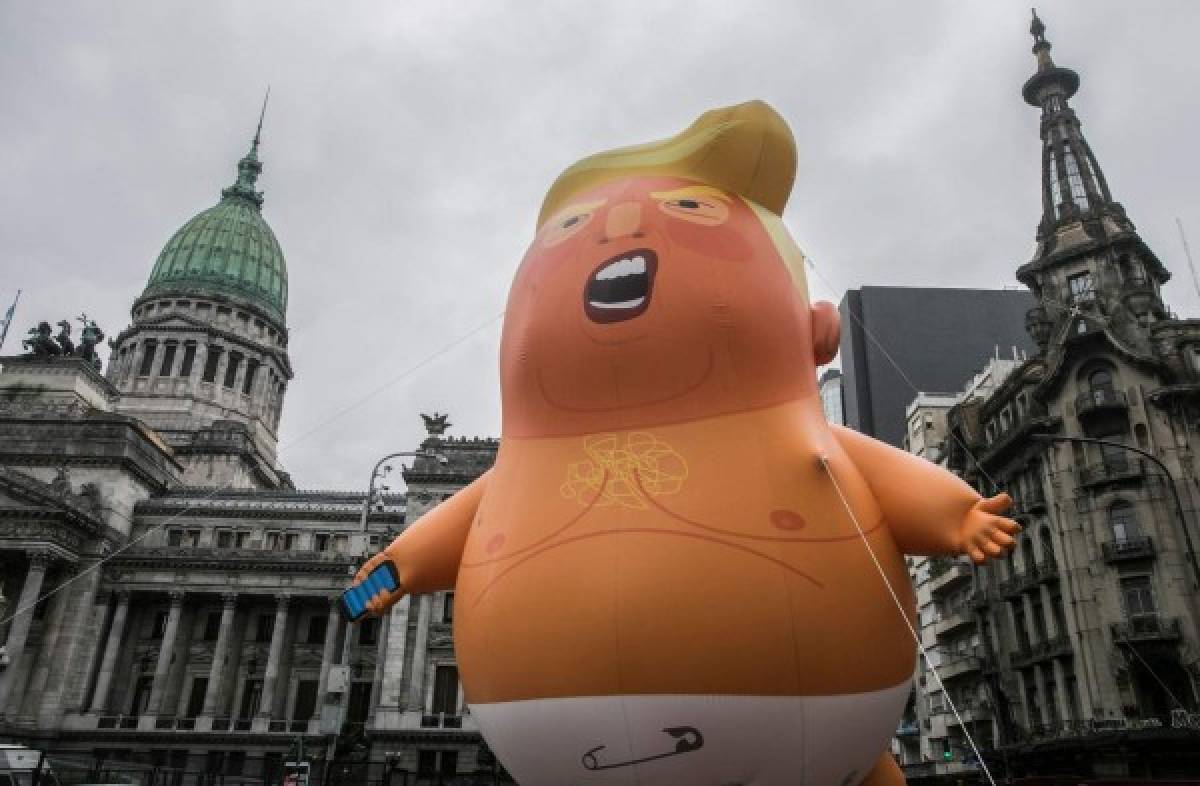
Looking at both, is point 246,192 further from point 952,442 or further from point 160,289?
point 952,442

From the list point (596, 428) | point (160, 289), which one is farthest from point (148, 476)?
point (596, 428)

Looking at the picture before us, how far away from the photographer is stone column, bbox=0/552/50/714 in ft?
143

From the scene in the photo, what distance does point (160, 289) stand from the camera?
253 ft

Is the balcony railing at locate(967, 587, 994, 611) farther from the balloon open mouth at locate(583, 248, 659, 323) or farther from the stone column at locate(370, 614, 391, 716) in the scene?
the balloon open mouth at locate(583, 248, 659, 323)

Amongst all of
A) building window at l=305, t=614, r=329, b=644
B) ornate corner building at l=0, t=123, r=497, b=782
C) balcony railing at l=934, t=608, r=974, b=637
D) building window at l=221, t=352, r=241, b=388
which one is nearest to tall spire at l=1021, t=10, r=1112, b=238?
balcony railing at l=934, t=608, r=974, b=637

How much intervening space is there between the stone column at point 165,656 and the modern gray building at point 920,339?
49.4 metres

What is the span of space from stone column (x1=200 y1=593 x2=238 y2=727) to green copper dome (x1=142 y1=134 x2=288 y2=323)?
3647cm

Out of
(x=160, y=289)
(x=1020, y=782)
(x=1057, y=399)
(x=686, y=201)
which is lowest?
(x=1020, y=782)

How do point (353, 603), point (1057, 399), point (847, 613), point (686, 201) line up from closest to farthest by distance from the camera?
point (847, 613) < point (686, 201) < point (353, 603) < point (1057, 399)

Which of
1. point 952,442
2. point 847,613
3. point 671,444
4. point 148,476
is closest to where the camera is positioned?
point 847,613

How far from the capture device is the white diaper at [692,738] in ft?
24.0

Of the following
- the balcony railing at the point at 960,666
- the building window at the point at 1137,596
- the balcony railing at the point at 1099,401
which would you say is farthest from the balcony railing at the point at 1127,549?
the balcony railing at the point at 960,666

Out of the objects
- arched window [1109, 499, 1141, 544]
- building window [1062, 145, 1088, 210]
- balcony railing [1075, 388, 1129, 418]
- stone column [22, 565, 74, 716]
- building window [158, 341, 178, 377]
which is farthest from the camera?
building window [158, 341, 178, 377]

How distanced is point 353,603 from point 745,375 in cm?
556
